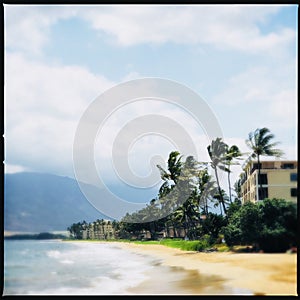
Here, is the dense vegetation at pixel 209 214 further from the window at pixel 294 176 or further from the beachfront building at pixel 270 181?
the window at pixel 294 176

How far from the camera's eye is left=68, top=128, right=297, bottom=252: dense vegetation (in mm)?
9477

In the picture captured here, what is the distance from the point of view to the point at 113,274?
9.86m

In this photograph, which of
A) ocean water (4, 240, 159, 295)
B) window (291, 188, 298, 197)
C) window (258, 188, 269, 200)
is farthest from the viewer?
window (258, 188, 269, 200)

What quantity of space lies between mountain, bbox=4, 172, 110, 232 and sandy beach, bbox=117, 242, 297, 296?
234 cm

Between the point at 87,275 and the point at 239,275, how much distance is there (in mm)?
2882

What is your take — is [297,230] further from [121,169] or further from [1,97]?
[1,97]

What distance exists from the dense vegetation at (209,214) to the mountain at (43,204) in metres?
0.53

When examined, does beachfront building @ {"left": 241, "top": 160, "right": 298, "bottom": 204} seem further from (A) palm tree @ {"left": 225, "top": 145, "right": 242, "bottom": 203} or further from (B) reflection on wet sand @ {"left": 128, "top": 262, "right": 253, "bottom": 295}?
(B) reflection on wet sand @ {"left": 128, "top": 262, "right": 253, "bottom": 295}

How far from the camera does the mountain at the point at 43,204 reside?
32.1 ft

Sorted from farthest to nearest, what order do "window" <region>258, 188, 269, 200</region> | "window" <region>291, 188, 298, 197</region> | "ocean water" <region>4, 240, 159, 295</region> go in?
"window" <region>258, 188, 269, 200</region>
"ocean water" <region>4, 240, 159, 295</region>
"window" <region>291, 188, 298, 197</region>

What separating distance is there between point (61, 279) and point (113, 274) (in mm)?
975

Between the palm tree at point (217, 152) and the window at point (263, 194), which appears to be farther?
the palm tree at point (217, 152)

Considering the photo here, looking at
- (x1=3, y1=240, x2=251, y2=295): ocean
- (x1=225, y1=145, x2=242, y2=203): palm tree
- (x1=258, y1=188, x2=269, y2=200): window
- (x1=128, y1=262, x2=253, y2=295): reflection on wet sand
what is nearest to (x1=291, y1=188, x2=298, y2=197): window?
(x1=258, y1=188, x2=269, y2=200): window

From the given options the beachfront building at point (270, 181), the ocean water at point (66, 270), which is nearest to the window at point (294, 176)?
the beachfront building at point (270, 181)
